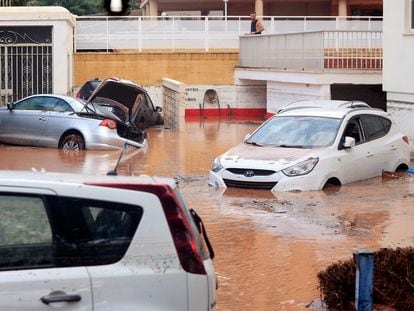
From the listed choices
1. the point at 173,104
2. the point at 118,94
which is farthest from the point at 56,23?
the point at 118,94

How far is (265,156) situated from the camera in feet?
50.8

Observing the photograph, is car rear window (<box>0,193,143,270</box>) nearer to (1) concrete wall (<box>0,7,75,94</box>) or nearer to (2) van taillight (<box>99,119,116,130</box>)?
(2) van taillight (<box>99,119,116,130</box>)

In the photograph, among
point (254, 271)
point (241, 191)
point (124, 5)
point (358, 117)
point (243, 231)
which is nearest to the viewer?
point (254, 271)

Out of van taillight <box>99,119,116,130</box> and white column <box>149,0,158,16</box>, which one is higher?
white column <box>149,0,158,16</box>

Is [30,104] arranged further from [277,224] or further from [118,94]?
[277,224]

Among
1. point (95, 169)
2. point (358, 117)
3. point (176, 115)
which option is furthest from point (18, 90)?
point (358, 117)

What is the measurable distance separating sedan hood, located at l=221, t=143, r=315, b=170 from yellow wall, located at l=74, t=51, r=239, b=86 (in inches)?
738

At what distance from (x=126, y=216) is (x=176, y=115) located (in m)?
24.7

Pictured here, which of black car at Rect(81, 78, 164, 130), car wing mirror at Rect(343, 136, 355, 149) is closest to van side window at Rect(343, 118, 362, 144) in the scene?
car wing mirror at Rect(343, 136, 355, 149)

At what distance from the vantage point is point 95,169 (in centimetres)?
1872

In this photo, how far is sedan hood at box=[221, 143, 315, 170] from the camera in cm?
1520

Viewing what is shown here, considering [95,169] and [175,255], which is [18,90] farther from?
[175,255]

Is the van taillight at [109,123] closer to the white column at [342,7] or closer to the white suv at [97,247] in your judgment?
the white suv at [97,247]

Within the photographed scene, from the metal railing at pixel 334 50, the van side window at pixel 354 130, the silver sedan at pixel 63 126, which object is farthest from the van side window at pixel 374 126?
the metal railing at pixel 334 50
